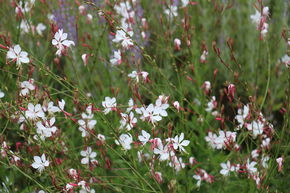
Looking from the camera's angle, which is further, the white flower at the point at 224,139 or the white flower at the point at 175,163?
the white flower at the point at 224,139

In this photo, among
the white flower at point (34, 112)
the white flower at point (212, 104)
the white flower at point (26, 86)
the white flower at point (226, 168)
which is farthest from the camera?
the white flower at point (212, 104)

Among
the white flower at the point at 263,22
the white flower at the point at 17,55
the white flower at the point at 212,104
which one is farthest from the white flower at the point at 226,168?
the white flower at the point at 17,55

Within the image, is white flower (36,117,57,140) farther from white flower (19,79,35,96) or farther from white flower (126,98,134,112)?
white flower (126,98,134,112)

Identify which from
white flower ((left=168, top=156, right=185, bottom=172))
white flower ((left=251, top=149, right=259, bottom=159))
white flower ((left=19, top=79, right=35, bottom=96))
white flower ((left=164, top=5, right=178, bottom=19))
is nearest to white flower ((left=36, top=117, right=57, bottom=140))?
white flower ((left=19, top=79, right=35, bottom=96))

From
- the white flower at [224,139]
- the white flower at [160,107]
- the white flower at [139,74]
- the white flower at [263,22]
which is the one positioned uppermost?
the white flower at [263,22]

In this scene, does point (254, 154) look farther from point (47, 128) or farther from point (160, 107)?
point (47, 128)

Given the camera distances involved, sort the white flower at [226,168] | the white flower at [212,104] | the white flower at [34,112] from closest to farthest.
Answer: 1. the white flower at [34,112]
2. the white flower at [226,168]
3. the white flower at [212,104]

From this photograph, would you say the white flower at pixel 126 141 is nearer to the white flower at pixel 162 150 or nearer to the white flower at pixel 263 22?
the white flower at pixel 162 150

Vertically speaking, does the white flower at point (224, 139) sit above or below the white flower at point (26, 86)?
below

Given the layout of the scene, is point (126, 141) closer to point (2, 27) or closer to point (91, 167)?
point (91, 167)

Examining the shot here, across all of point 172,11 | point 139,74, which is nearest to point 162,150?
point 139,74

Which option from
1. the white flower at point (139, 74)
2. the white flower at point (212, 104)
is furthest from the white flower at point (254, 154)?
the white flower at point (139, 74)
